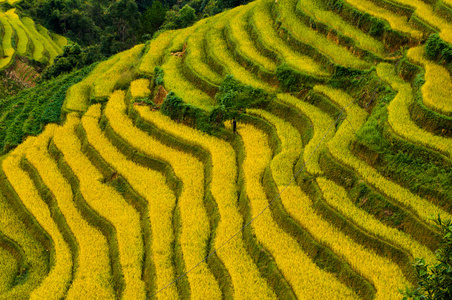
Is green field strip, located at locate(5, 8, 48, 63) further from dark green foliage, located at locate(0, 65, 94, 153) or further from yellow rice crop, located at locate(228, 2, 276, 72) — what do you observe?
yellow rice crop, located at locate(228, 2, 276, 72)

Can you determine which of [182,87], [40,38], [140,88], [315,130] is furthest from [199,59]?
[40,38]

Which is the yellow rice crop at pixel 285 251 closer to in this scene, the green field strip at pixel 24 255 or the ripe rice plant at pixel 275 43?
the ripe rice plant at pixel 275 43

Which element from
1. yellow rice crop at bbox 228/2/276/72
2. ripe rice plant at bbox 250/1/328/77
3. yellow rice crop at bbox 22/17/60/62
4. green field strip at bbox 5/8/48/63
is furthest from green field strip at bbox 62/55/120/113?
yellow rice crop at bbox 22/17/60/62

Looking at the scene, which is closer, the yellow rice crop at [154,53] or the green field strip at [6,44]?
the yellow rice crop at [154,53]

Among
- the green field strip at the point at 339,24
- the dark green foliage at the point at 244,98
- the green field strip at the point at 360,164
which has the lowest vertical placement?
the green field strip at the point at 360,164

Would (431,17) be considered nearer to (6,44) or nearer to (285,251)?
(285,251)

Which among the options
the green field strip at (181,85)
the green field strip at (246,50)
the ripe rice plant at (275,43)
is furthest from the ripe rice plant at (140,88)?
the ripe rice plant at (275,43)
